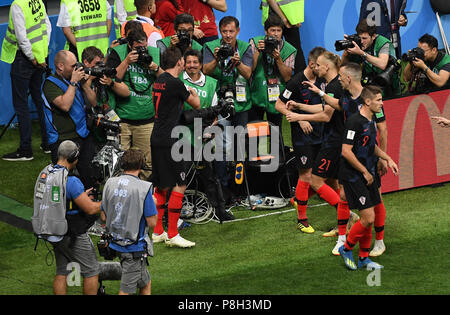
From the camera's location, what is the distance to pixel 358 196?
8758 millimetres

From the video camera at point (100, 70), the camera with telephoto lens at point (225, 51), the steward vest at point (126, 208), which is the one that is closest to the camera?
the steward vest at point (126, 208)

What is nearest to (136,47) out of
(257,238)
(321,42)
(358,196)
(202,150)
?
(202,150)

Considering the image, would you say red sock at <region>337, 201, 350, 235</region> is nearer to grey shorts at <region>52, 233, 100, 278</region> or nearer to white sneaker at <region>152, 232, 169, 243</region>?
white sneaker at <region>152, 232, 169, 243</region>

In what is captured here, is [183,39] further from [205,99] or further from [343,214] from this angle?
[343,214]

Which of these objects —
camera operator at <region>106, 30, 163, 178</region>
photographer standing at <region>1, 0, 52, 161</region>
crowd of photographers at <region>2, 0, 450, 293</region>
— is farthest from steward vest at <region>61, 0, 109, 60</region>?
camera operator at <region>106, 30, 163, 178</region>

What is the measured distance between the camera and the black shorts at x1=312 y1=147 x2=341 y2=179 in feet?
32.1

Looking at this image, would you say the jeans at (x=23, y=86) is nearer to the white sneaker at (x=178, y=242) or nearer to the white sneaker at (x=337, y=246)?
the white sneaker at (x=178, y=242)

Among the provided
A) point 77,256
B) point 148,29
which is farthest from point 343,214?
point 148,29

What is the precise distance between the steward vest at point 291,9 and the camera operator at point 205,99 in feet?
9.98

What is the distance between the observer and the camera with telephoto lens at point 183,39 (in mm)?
10984

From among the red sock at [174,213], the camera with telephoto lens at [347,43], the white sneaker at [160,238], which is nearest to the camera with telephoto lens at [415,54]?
the camera with telephoto lens at [347,43]

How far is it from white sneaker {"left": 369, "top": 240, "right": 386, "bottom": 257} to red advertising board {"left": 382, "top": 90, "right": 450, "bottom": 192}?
1.99 meters

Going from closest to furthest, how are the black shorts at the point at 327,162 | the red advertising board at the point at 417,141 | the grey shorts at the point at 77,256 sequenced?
the grey shorts at the point at 77,256 → the black shorts at the point at 327,162 → the red advertising board at the point at 417,141

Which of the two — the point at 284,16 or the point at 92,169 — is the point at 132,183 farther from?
the point at 284,16
